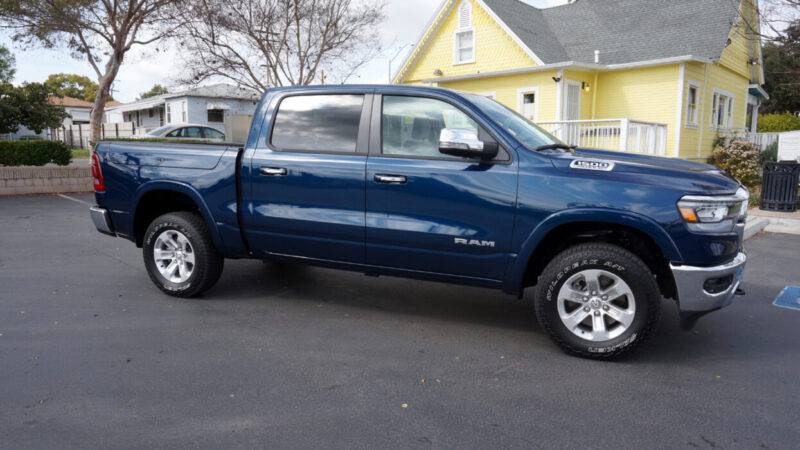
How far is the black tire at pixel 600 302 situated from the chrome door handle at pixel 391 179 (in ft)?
4.14

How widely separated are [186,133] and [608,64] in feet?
52.2

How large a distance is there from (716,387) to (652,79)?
17.9 meters

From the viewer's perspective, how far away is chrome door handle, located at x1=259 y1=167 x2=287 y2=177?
5008mm

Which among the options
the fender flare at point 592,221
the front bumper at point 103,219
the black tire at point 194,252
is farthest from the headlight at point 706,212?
the front bumper at point 103,219

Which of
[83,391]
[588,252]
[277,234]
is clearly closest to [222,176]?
[277,234]

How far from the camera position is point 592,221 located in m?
4.15

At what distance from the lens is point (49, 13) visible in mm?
20750

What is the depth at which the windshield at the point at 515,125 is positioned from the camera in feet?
15.1

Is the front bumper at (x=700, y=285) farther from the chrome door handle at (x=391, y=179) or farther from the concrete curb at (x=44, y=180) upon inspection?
the concrete curb at (x=44, y=180)

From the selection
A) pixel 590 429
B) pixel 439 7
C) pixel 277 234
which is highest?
pixel 439 7

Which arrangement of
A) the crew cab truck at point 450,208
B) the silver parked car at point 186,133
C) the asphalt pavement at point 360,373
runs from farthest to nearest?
1. the silver parked car at point 186,133
2. the crew cab truck at point 450,208
3. the asphalt pavement at point 360,373

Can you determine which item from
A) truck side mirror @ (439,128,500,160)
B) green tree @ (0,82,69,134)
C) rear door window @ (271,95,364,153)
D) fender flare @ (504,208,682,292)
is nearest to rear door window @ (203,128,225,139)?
green tree @ (0,82,69,134)

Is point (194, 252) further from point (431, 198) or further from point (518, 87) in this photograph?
point (518, 87)

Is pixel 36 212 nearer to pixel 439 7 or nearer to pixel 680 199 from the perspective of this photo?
pixel 680 199
